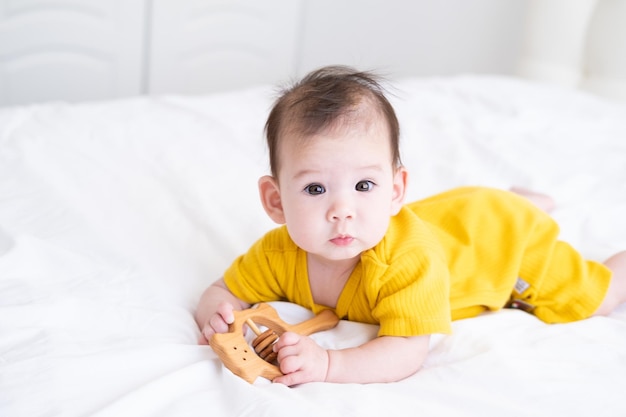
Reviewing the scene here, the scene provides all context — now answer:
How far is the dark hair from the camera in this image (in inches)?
40.4

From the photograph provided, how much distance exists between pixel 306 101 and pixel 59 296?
1.57ft

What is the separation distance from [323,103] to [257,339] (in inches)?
13.6

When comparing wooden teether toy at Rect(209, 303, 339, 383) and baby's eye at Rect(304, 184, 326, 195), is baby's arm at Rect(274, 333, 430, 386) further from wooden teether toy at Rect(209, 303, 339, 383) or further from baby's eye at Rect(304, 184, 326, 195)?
baby's eye at Rect(304, 184, 326, 195)

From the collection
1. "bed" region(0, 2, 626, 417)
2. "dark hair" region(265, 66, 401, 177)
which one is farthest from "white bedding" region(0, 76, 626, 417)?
"dark hair" region(265, 66, 401, 177)

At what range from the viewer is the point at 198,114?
6.40 feet

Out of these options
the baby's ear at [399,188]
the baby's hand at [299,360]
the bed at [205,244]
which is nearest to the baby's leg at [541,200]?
the bed at [205,244]

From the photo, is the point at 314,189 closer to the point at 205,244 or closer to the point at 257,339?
the point at 257,339

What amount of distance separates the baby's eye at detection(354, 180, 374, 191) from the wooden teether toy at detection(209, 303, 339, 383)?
0.23m

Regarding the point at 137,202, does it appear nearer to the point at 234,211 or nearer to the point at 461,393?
the point at 234,211

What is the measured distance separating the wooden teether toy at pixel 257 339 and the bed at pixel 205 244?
0.7 inches

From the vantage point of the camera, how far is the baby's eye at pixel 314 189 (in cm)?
103

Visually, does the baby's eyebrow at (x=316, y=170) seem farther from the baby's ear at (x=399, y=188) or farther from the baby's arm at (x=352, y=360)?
the baby's arm at (x=352, y=360)

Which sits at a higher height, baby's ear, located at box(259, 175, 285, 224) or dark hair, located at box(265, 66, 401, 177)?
dark hair, located at box(265, 66, 401, 177)

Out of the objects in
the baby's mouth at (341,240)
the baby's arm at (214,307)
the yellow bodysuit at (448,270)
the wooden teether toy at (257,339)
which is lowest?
the baby's arm at (214,307)
